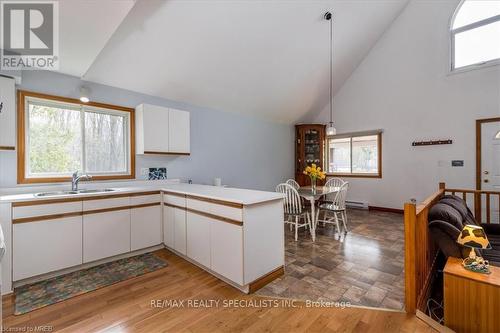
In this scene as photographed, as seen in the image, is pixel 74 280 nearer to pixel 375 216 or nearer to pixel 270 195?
pixel 270 195

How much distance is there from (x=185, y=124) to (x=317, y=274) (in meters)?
2.86

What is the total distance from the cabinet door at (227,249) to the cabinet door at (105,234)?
1.26 meters

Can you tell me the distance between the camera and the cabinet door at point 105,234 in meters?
2.56

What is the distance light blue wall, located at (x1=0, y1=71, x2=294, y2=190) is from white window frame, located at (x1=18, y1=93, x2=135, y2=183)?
10cm

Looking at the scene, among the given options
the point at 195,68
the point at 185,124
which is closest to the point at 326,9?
the point at 195,68

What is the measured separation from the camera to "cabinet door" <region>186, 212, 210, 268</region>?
2.44m

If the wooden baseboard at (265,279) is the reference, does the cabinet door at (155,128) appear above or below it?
above

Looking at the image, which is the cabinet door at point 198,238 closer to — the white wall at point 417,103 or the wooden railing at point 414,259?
the wooden railing at point 414,259

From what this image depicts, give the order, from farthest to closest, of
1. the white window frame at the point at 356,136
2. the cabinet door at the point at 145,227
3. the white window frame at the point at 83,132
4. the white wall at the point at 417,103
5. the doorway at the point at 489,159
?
1. the white window frame at the point at 356,136
2. the white wall at the point at 417,103
3. the doorway at the point at 489,159
4. the cabinet door at the point at 145,227
5. the white window frame at the point at 83,132

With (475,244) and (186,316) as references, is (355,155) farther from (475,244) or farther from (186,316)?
(186,316)

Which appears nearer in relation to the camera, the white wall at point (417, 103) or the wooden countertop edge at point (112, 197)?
the wooden countertop edge at point (112, 197)

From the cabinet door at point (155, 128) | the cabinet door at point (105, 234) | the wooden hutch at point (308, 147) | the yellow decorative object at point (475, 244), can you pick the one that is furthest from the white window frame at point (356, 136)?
the cabinet door at point (105, 234)

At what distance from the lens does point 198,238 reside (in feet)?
8.39

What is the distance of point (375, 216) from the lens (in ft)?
16.2
